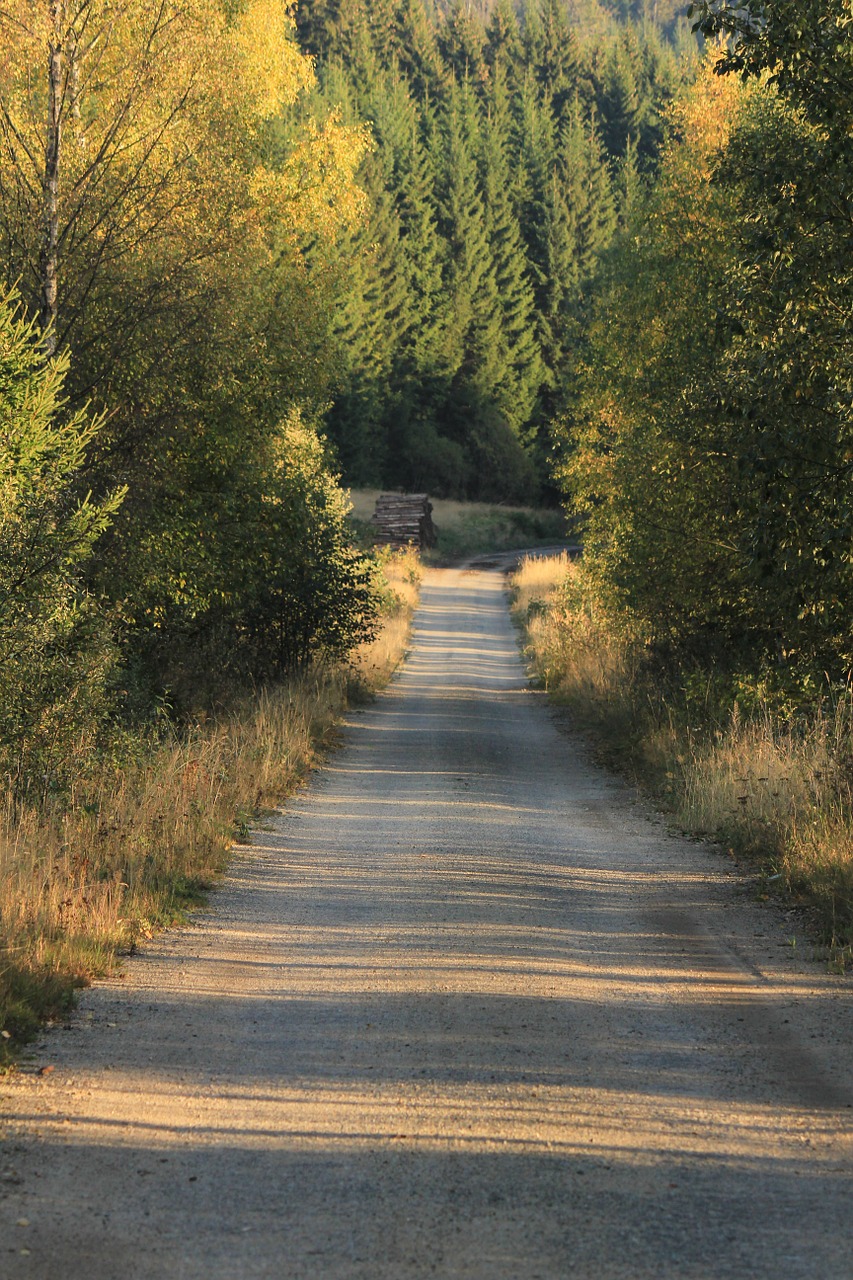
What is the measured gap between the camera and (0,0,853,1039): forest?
10570mm

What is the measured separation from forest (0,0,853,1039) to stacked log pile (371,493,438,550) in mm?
27829

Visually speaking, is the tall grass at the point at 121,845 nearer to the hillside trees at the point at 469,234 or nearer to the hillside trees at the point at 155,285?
the hillside trees at the point at 155,285

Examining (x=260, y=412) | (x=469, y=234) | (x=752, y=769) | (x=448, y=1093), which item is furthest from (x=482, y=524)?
(x=448, y=1093)

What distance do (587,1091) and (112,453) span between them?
11721 mm

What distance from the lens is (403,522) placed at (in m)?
61.8

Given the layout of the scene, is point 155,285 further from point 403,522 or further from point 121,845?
point 403,522

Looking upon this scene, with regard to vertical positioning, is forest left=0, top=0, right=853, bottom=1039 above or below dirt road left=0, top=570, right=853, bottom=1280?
above

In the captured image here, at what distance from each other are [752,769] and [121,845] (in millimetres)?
5863

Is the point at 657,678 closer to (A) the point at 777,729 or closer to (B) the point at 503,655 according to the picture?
(A) the point at 777,729

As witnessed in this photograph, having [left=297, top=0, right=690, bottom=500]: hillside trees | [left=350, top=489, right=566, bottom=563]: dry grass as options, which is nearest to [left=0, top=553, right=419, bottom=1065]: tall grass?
[left=350, top=489, right=566, bottom=563]: dry grass

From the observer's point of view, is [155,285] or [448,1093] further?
[155,285]

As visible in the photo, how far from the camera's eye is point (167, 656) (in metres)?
18.2

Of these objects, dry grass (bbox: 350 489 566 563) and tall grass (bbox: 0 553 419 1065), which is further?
dry grass (bbox: 350 489 566 563)

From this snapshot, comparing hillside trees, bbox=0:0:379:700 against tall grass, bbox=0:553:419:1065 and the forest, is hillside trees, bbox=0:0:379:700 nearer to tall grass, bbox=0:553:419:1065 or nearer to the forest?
the forest
